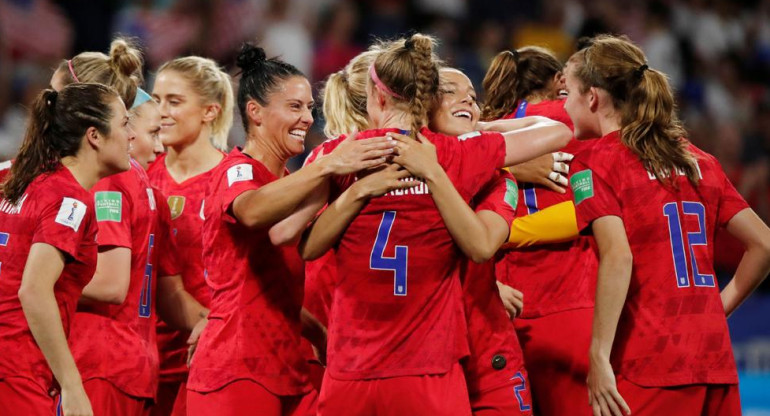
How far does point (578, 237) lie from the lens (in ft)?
16.2

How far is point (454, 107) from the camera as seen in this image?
4.45 meters

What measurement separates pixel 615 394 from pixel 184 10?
7512mm

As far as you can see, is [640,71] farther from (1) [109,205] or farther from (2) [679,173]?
(1) [109,205]

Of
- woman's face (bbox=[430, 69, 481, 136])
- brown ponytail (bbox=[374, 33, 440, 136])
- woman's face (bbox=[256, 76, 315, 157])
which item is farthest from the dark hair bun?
brown ponytail (bbox=[374, 33, 440, 136])

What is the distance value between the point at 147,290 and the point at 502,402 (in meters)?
1.75

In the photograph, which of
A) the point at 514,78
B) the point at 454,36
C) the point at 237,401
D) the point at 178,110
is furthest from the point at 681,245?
the point at 454,36

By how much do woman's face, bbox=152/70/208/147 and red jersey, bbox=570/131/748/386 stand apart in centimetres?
259

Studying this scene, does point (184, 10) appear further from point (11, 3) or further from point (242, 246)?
point (242, 246)

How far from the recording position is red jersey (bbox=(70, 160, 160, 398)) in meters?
4.43

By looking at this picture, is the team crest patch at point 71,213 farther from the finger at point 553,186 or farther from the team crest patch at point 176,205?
the finger at point 553,186

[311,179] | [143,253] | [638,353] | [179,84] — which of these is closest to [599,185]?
[638,353]

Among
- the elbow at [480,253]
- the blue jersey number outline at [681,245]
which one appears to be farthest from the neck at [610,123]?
the elbow at [480,253]

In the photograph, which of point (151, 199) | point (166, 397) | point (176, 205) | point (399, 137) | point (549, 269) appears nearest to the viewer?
point (399, 137)

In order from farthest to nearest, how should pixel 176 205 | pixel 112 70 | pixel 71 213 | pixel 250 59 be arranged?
1. pixel 176 205
2. pixel 112 70
3. pixel 250 59
4. pixel 71 213
